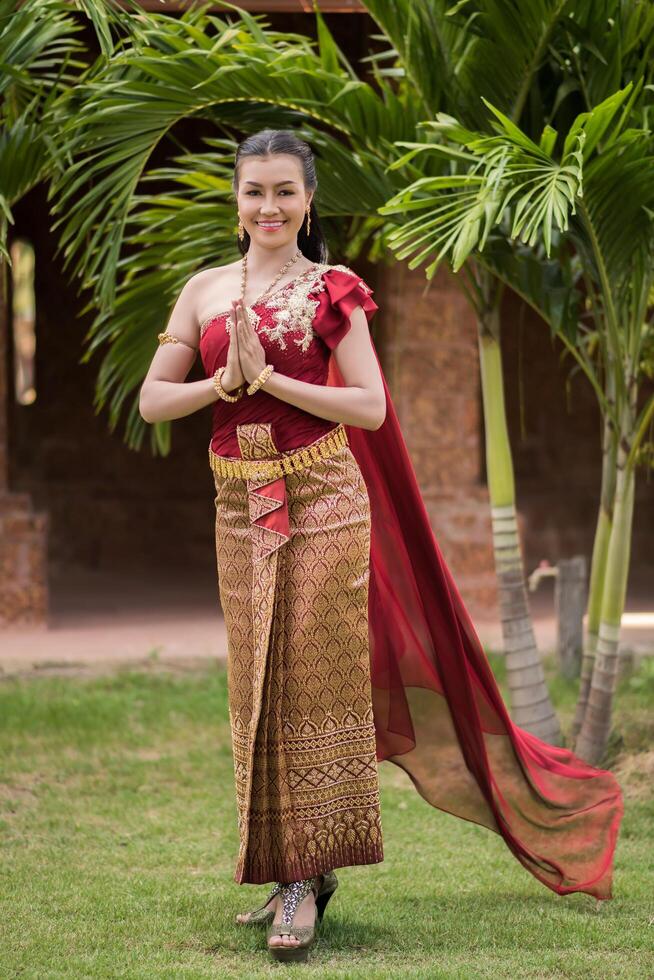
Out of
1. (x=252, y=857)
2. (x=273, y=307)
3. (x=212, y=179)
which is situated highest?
(x=212, y=179)

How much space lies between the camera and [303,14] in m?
7.50

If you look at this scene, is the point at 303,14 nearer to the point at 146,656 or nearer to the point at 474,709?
the point at 146,656

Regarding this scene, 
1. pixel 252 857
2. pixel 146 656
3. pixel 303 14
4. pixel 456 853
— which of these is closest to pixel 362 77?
pixel 303 14

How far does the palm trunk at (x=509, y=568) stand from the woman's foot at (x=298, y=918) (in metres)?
1.98

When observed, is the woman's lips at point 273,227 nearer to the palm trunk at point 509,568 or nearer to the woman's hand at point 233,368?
the woman's hand at point 233,368

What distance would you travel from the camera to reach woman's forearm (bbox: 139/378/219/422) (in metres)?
3.17

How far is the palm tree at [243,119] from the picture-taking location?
429cm

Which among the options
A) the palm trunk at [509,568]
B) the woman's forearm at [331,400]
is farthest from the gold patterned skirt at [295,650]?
the palm trunk at [509,568]

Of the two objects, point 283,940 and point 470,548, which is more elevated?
point 470,548

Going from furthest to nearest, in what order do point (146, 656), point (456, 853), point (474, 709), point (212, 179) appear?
point (146, 656) < point (212, 179) < point (456, 853) < point (474, 709)

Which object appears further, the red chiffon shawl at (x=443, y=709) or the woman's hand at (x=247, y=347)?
the red chiffon shawl at (x=443, y=709)

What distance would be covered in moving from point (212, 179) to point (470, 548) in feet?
12.2

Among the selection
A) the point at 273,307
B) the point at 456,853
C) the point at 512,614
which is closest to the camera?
the point at 273,307

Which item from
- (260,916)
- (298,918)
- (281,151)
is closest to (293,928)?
(298,918)
